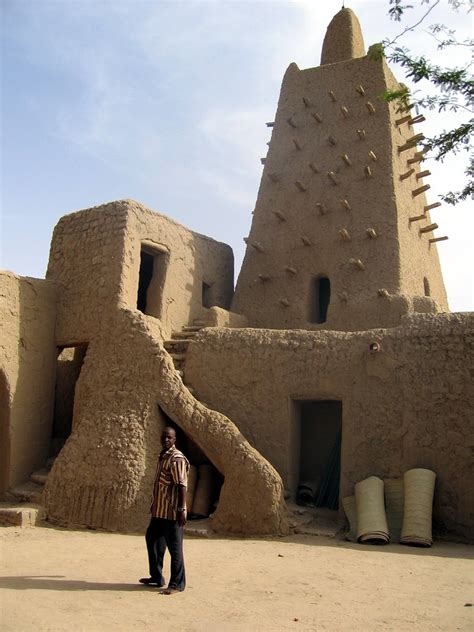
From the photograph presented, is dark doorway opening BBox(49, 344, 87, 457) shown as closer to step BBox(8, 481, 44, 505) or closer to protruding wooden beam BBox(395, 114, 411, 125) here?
step BBox(8, 481, 44, 505)

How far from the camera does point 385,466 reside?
9836 millimetres

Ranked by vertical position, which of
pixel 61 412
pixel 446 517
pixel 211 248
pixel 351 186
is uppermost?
pixel 351 186

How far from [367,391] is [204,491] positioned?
296 cm

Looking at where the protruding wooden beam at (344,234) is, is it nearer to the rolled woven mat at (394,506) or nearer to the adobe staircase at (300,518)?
the adobe staircase at (300,518)

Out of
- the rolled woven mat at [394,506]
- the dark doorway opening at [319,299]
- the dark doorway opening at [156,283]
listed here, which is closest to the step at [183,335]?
the dark doorway opening at [156,283]

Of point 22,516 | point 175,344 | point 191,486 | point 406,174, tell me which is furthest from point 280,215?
point 22,516

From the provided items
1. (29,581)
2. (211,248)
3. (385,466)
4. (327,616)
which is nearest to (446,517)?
(385,466)

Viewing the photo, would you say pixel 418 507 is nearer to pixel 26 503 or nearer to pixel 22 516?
pixel 22 516

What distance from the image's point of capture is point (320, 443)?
12.2m

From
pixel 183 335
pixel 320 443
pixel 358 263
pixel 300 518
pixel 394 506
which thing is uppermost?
pixel 358 263

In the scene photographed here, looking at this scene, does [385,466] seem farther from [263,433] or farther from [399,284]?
[399,284]

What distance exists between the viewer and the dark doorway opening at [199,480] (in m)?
10.1

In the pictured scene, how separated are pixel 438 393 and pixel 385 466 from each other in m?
1.34

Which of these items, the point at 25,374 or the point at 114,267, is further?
the point at 114,267
